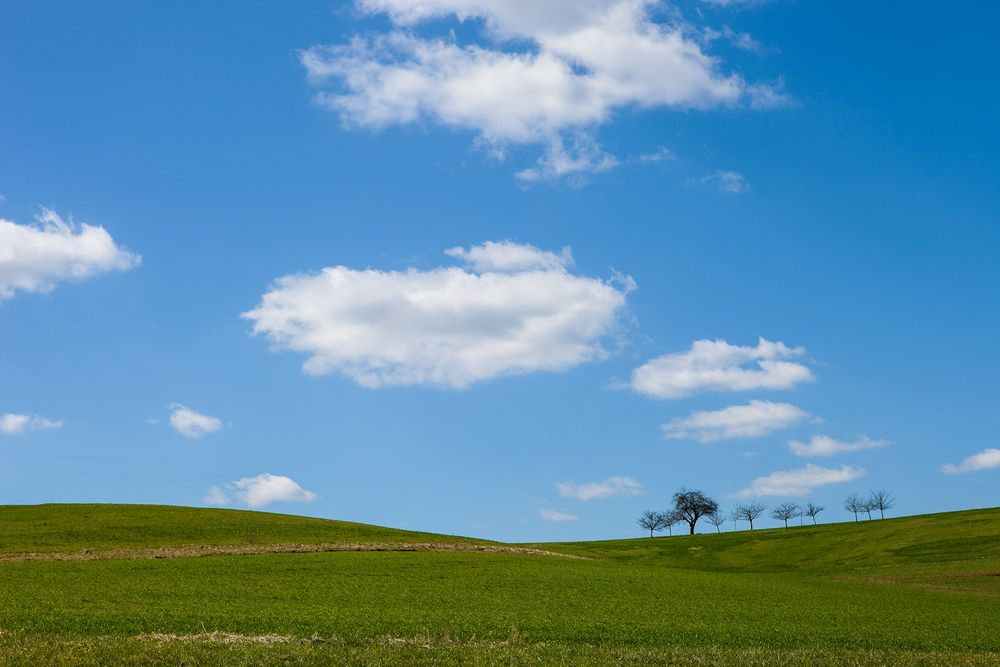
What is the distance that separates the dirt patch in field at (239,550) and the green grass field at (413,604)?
12.9 inches

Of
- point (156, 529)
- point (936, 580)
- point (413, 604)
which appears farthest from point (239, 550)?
point (936, 580)

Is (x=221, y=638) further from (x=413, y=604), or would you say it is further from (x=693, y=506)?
(x=693, y=506)

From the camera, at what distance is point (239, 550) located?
67.3 m

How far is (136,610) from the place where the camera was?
122 feet

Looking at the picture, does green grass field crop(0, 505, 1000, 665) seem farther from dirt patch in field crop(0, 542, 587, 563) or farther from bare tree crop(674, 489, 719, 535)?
bare tree crop(674, 489, 719, 535)

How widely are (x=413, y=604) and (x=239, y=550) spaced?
101 feet

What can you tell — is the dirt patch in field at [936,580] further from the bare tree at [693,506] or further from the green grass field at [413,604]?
the bare tree at [693,506]

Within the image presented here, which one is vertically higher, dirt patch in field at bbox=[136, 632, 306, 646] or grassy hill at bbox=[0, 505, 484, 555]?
grassy hill at bbox=[0, 505, 484, 555]

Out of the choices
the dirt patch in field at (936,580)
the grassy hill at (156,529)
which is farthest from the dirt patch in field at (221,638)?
the dirt patch in field at (936,580)

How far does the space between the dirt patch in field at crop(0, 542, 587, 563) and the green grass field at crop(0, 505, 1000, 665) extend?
0.33 meters

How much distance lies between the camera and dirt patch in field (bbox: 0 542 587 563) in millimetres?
62344

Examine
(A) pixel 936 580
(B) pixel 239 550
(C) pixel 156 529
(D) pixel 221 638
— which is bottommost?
(A) pixel 936 580

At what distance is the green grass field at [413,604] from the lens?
1119 inches

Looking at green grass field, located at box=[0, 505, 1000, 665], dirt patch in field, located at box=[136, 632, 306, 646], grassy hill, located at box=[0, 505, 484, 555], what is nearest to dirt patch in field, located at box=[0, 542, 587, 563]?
green grass field, located at box=[0, 505, 1000, 665]
